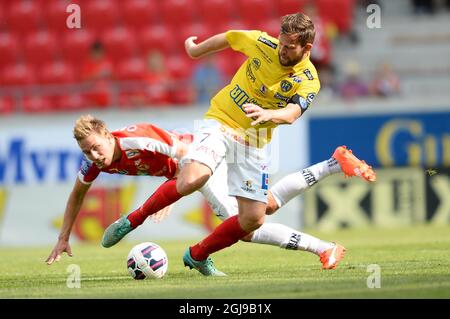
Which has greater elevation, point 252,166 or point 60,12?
point 60,12

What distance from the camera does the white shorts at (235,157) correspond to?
7.95 m

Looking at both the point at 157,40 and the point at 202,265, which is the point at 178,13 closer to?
the point at 157,40

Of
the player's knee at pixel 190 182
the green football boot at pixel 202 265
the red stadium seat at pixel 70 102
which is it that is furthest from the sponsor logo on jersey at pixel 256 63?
the red stadium seat at pixel 70 102

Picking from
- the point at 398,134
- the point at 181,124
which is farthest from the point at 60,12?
the point at 398,134

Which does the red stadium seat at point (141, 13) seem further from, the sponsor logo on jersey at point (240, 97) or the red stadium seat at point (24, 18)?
the sponsor logo on jersey at point (240, 97)

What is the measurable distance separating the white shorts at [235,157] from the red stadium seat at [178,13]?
11829mm

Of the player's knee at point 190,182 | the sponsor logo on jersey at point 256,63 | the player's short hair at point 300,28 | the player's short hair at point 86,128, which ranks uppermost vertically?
the player's short hair at point 300,28

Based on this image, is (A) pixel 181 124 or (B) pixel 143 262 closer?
(B) pixel 143 262

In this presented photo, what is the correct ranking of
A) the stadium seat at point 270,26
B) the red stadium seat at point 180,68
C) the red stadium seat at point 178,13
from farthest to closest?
the red stadium seat at point 178,13 < the red stadium seat at point 180,68 < the stadium seat at point 270,26

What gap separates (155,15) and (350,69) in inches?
193

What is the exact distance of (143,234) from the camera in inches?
653

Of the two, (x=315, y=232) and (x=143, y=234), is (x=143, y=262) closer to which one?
(x=315, y=232)

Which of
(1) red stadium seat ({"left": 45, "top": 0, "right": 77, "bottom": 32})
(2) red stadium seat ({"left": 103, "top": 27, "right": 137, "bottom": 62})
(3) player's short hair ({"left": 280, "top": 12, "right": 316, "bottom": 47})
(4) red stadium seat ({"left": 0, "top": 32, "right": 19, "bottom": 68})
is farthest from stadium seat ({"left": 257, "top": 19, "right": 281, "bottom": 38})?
(3) player's short hair ({"left": 280, "top": 12, "right": 316, "bottom": 47})

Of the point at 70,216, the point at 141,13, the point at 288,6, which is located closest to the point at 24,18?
the point at 141,13
